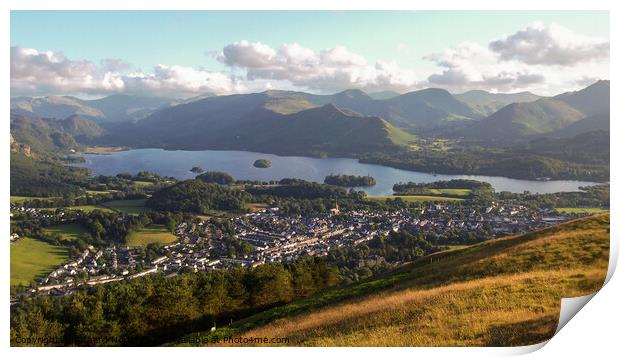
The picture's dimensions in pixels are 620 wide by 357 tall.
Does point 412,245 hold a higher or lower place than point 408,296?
lower

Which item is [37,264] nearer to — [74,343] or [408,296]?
[74,343]

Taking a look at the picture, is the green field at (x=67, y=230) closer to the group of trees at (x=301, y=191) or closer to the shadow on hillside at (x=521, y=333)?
the group of trees at (x=301, y=191)

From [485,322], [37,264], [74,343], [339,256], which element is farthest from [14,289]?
[485,322]

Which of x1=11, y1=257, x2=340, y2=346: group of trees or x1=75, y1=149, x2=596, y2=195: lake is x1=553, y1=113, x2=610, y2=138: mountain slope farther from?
x1=11, y1=257, x2=340, y2=346: group of trees

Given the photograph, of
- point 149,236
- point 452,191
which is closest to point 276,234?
point 149,236

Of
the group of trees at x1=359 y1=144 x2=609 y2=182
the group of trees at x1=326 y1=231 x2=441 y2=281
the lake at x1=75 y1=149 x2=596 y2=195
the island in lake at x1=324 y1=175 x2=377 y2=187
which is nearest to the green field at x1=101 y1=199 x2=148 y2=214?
the lake at x1=75 y1=149 x2=596 y2=195

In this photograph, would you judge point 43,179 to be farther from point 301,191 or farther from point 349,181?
point 349,181
